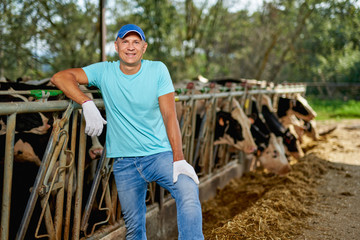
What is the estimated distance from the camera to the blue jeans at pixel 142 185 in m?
2.29

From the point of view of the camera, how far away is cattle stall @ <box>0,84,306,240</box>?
246cm

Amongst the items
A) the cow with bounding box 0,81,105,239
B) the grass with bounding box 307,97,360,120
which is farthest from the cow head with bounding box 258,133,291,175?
the grass with bounding box 307,97,360,120

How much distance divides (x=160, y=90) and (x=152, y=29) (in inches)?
436

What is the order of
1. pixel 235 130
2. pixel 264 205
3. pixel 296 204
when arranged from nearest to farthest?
pixel 264 205 < pixel 296 204 < pixel 235 130

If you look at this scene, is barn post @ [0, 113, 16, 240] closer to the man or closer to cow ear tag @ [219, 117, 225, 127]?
the man

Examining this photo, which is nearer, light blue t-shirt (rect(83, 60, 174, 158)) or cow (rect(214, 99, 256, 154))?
light blue t-shirt (rect(83, 60, 174, 158))

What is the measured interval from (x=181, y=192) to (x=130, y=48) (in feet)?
3.48

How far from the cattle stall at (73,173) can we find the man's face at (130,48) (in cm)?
56

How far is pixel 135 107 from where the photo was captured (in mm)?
2469

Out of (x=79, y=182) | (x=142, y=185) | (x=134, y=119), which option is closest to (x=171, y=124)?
(x=134, y=119)

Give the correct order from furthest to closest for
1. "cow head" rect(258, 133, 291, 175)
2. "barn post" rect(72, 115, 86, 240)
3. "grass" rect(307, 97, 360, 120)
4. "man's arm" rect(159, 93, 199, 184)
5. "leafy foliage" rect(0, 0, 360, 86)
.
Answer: "grass" rect(307, 97, 360, 120) < "leafy foliage" rect(0, 0, 360, 86) < "cow head" rect(258, 133, 291, 175) < "barn post" rect(72, 115, 86, 240) < "man's arm" rect(159, 93, 199, 184)

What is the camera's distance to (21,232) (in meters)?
2.40

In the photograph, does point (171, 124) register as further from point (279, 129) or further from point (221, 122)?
point (279, 129)

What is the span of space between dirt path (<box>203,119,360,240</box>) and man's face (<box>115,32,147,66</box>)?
5.77 feet
